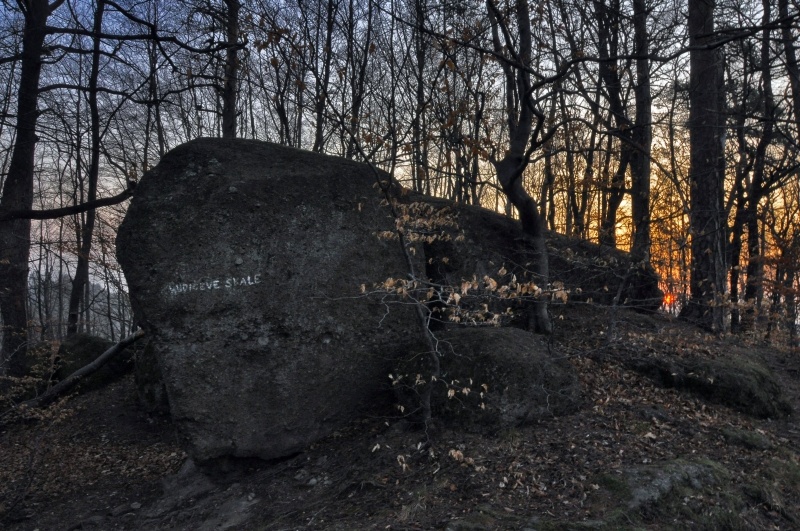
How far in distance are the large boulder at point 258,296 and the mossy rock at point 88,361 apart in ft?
13.5

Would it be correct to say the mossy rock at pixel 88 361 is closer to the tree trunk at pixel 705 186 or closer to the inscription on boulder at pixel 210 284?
the inscription on boulder at pixel 210 284

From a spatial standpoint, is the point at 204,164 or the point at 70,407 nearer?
the point at 204,164

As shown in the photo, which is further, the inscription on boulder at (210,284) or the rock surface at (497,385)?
the inscription on boulder at (210,284)

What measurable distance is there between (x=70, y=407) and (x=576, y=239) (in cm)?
764

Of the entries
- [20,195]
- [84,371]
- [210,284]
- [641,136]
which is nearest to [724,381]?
[210,284]

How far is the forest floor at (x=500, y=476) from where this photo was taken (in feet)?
13.6

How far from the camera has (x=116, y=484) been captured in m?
6.33

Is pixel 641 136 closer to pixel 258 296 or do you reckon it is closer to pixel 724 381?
pixel 724 381

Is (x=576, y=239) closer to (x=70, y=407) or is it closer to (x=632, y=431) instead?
(x=632, y=431)

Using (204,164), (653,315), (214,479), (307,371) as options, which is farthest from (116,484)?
(653,315)

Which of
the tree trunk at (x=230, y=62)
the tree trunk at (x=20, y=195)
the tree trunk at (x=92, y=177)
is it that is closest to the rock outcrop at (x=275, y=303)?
the tree trunk at (x=230, y=62)

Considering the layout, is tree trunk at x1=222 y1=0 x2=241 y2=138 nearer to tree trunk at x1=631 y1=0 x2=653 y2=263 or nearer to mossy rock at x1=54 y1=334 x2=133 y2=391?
mossy rock at x1=54 y1=334 x2=133 y2=391

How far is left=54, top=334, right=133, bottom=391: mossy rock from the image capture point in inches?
360

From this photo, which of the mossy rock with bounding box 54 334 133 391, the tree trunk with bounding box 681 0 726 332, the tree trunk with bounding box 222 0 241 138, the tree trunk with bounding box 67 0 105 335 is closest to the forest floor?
the tree trunk with bounding box 681 0 726 332
